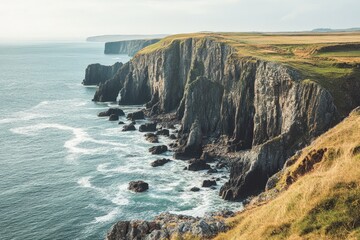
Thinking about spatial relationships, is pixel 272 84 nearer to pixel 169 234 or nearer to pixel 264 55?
pixel 264 55

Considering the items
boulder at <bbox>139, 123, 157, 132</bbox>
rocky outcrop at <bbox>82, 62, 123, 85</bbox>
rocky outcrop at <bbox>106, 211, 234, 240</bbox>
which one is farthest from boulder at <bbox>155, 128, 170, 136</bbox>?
rocky outcrop at <bbox>82, 62, 123, 85</bbox>

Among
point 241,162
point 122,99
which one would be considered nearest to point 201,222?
point 241,162

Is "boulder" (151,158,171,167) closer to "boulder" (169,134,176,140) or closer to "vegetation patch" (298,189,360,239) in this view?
"boulder" (169,134,176,140)

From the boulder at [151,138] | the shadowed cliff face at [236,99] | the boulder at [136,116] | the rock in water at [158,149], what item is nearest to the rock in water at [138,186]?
the shadowed cliff face at [236,99]

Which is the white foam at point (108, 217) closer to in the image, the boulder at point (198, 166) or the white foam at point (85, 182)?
the white foam at point (85, 182)

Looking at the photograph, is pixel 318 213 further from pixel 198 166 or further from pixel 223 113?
pixel 223 113
